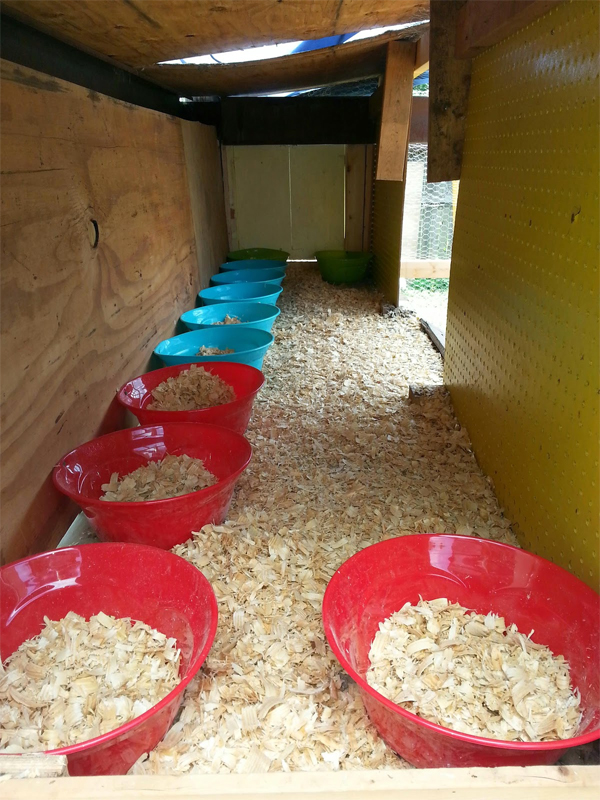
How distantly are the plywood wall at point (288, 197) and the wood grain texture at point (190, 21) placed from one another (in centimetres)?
271

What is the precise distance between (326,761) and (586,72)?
1.38 metres

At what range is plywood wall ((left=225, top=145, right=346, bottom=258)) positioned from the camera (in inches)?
194

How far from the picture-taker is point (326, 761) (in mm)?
960

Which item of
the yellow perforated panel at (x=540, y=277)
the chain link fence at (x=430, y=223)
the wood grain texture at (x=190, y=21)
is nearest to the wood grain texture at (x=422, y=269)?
the chain link fence at (x=430, y=223)

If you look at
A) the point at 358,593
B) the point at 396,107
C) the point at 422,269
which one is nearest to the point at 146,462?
the point at 358,593

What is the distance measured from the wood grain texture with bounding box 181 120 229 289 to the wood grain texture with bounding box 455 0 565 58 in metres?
1.90

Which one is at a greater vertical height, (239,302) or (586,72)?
(586,72)

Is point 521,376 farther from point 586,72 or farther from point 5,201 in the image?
point 5,201

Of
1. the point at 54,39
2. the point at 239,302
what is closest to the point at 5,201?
the point at 54,39

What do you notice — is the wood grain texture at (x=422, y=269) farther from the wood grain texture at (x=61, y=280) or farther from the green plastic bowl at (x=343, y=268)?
the wood grain texture at (x=61, y=280)

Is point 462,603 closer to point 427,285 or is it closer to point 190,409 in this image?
point 190,409

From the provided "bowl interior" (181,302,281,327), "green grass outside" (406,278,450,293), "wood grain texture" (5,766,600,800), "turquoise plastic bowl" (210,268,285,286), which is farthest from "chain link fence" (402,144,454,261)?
"wood grain texture" (5,766,600,800)

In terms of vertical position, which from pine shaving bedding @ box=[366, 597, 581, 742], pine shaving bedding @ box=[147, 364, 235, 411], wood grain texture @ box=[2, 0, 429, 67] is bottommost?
pine shaving bedding @ box=[366, 597, 581, 742]

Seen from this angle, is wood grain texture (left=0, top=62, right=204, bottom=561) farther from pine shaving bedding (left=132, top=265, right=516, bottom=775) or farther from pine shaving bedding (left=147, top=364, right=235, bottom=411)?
pine shaving bedding (left=132, top=265, right=516, bottom=775)
